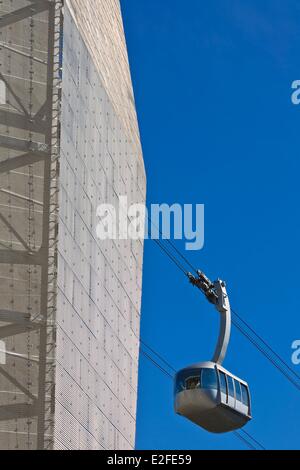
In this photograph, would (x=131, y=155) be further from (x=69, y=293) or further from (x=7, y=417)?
(x=7, y=417)

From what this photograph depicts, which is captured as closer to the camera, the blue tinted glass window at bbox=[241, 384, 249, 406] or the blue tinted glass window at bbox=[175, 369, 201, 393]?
the blue tinted glass window at bbox=[175, 369, 201, 393]

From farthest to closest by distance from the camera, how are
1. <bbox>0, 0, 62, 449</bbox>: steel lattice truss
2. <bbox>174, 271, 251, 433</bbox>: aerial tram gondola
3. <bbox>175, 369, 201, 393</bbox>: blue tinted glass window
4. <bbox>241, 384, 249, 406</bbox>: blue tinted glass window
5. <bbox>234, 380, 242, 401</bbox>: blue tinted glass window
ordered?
<bbox>241, 384, 249, 406</bbox>: blue tinted glass window, <bbox>234, 380, 242, 401</bbox>: blue tinted glass window, <bbox>175, 369, 201, 393</bbox>: blue tinted glass window, <bbox>174, 271, 251, 433</bbox>: aerial tram gondola, <bbox>0, 0, 62, 449</bbox>: steel lattice truss

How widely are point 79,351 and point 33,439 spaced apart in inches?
246

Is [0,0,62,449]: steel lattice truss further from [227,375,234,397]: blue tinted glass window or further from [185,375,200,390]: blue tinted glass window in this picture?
[227,375,234,397]: blue tinted glass window

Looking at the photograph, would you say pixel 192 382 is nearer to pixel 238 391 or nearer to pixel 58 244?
pixel 238 391

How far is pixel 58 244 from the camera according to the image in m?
53.5

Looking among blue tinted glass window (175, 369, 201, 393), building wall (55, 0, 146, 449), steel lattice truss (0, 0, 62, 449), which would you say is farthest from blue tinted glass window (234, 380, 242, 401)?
steel lattice truss (0, 0, 62, 449)

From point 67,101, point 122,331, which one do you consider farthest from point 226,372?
point 67,101

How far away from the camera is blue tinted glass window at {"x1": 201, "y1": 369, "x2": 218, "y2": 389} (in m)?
60.8

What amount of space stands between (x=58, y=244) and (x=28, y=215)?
5.92 feet

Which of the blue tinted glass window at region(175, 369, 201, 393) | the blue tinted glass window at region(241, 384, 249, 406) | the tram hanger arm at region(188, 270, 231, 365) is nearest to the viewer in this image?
the blue tinted glass window at region(175, 369, 201, 393)

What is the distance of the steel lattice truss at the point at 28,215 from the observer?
1996 inches
